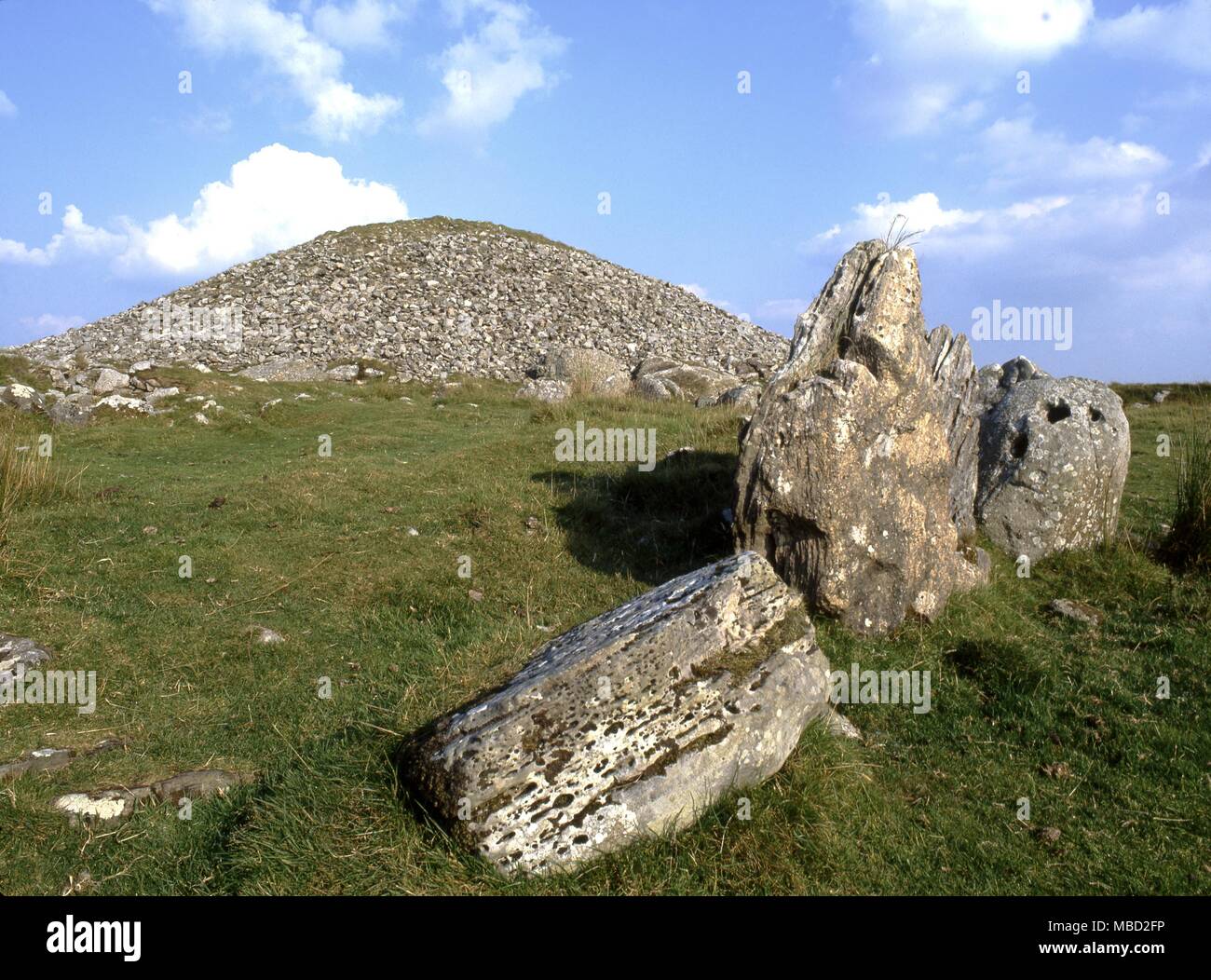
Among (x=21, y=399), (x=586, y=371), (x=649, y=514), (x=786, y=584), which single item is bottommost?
(x=786, y=584)

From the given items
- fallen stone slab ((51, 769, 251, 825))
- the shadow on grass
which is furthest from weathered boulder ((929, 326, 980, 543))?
fallen stone slab ((51, 769, 251, 825))

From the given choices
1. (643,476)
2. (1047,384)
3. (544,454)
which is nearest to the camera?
(1047,384)

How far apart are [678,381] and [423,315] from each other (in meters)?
16.1

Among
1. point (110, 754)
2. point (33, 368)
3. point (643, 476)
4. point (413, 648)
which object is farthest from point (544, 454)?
point (33, 368)

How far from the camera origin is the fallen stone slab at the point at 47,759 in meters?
6.42

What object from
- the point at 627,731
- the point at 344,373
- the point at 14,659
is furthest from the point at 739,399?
the point at 344,373

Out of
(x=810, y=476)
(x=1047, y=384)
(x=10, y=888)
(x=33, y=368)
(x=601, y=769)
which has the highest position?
(x=33, y=368)

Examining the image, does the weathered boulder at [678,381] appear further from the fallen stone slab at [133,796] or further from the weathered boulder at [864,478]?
the fallen stone slab at [133,796]

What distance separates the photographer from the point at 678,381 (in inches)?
1078

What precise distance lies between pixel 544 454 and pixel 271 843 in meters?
10.2

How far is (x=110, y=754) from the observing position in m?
6.72

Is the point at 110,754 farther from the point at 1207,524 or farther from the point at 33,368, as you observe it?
the point at 33,368

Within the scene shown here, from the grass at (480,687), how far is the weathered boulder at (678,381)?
10.8 metres

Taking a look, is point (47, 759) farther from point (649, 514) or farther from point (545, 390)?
point (545, 390)
